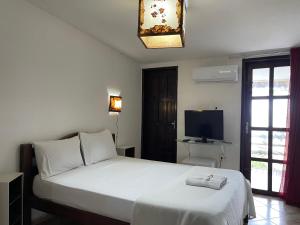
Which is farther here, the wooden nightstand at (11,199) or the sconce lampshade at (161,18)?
the wooden nightstand at (11,199)

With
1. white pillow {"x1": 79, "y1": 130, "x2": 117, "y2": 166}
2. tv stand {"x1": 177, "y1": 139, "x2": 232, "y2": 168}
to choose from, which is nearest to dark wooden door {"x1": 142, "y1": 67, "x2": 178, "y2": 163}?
tv stand {"x1": 177, "y1": 139, "x2": 232, "y2": 168}

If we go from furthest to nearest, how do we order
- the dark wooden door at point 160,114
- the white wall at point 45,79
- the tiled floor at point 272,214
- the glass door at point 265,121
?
the dark wooden door at point 160,114
the glass door at point 265,121
the tiled floor at point 272,214
the white wall at point 45,79

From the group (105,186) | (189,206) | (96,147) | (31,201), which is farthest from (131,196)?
(96,147)

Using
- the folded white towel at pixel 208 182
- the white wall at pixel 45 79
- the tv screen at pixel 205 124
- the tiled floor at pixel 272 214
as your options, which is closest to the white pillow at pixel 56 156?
the white wall at pixel 45 79

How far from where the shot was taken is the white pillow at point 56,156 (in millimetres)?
2375

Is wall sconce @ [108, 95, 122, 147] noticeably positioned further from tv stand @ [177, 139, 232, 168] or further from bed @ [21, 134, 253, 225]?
tv stand @ [177, 139, 232, 168]

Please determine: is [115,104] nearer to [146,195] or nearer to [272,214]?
[146,195]

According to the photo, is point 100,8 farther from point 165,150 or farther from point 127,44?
point 165,150

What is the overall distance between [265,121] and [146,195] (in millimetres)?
2926

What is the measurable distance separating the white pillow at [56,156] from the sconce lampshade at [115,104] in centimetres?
113

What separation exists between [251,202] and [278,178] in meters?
1.59

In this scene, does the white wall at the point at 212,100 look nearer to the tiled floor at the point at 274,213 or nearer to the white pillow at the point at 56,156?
the tiled floor at the point at 274,213

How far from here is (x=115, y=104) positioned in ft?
12.7

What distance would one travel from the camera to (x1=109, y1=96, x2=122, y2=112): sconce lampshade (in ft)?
12.5
